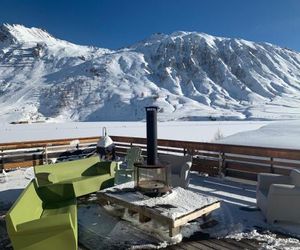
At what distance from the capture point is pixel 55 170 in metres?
5.98

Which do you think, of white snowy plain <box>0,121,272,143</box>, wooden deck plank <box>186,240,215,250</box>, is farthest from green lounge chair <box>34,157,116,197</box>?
white snowy plain <box>0,121,272,143</box>

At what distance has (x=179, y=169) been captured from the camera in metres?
6.49

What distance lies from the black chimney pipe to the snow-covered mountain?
7922 cm

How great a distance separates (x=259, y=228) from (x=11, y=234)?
3.06 m

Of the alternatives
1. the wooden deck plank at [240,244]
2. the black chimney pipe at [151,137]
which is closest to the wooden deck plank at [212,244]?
the wooden deck plank at [240,244]

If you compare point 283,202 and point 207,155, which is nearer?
point 283,202

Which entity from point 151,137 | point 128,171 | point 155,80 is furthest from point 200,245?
point 155,80

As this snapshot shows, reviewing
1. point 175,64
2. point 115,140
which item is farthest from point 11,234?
point 175,64

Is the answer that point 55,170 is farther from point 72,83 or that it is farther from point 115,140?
point 72,83

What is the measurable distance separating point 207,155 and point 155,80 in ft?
435

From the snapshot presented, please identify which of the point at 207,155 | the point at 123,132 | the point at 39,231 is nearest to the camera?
the point at 39,231

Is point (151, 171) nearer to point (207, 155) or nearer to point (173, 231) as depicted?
point (173, 231)

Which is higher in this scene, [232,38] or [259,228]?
[232,38]

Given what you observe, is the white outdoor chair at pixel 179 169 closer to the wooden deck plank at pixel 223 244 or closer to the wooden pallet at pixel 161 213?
the wooden pallet at pixel 161 213
